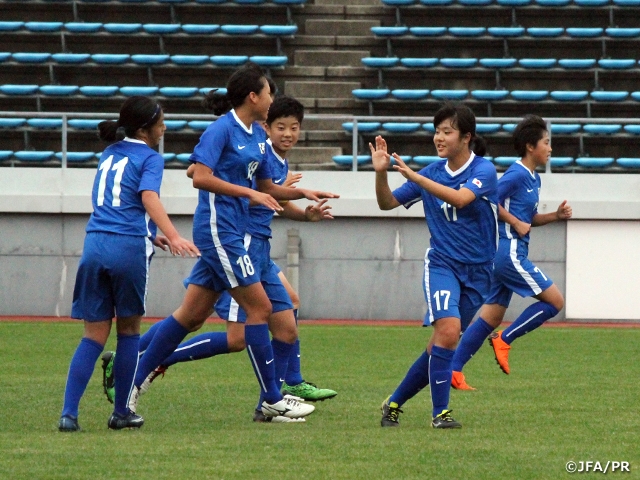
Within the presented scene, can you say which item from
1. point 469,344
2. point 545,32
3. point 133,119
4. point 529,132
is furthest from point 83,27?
point 133,119

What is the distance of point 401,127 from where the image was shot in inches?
630

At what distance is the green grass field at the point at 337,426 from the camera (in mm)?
4625

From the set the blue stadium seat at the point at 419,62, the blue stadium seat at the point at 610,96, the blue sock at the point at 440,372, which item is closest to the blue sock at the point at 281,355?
the blue sock at the point at 440,372

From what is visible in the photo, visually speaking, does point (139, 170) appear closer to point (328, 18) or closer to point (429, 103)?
point (429, 103)

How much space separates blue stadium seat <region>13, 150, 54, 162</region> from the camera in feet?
51.5

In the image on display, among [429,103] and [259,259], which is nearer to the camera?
[259,259]

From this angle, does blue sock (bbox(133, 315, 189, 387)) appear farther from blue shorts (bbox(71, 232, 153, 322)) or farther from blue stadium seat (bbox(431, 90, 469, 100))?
blue stadium seat (bbox(431, 90, 469, 100))

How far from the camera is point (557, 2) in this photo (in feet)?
62.4

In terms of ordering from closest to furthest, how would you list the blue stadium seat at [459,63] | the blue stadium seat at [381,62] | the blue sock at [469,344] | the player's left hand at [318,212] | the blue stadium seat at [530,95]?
the player's left hand at [318,212], the blue sock at [469,344], the blue stadium seat at [530,95], the blue stadium seat at [459,63], the blue stadium seat at [381,62]

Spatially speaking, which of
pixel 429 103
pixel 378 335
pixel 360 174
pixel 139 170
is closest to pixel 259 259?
pixel 139 170

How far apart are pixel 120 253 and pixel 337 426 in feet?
4.80

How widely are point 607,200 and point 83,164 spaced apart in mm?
6914

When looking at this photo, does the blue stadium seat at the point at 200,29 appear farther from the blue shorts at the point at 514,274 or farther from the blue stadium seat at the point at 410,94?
the blue shorts at the point at 514,274

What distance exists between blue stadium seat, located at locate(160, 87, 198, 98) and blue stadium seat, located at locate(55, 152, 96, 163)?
2585mm
